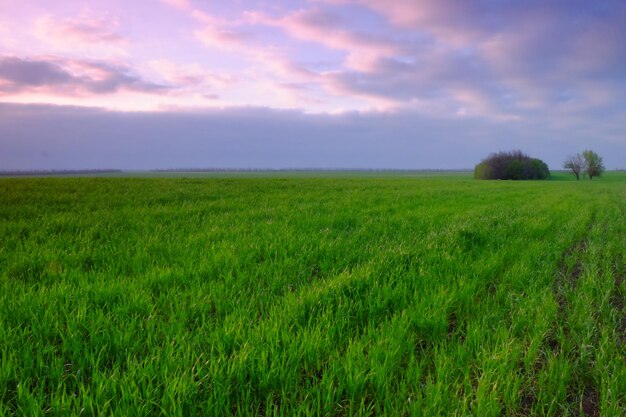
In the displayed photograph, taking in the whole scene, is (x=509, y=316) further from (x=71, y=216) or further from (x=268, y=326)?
(x=71, y=216)

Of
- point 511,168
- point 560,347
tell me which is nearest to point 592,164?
point 511,168

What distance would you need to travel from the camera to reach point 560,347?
10.1ft

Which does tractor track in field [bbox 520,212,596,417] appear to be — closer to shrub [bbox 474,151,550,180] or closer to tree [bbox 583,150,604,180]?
shrub [bbox 474,151,550,180]

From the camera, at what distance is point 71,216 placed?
838cm

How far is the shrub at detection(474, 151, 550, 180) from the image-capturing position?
96500 millimetres

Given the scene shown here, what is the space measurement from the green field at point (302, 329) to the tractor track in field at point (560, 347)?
2cm

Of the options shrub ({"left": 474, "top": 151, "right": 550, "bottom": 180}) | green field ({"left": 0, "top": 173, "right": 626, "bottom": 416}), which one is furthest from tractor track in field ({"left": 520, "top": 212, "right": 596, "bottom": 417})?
shrub ({"left": 474, "top": 151, "right": 550, "bottom": 180})

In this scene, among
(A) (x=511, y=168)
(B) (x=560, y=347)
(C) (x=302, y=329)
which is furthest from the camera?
(A) (x=511, y=168)

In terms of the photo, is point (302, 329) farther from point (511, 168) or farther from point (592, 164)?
point (592, 164)

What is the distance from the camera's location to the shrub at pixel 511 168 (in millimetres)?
96500

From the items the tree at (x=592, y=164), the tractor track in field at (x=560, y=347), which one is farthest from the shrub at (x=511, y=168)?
the tractor track in field at (x=560, y=347)

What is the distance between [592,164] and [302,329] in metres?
141

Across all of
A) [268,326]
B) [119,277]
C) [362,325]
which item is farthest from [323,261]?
[119,277]

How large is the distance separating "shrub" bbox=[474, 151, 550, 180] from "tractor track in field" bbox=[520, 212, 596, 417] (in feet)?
340
